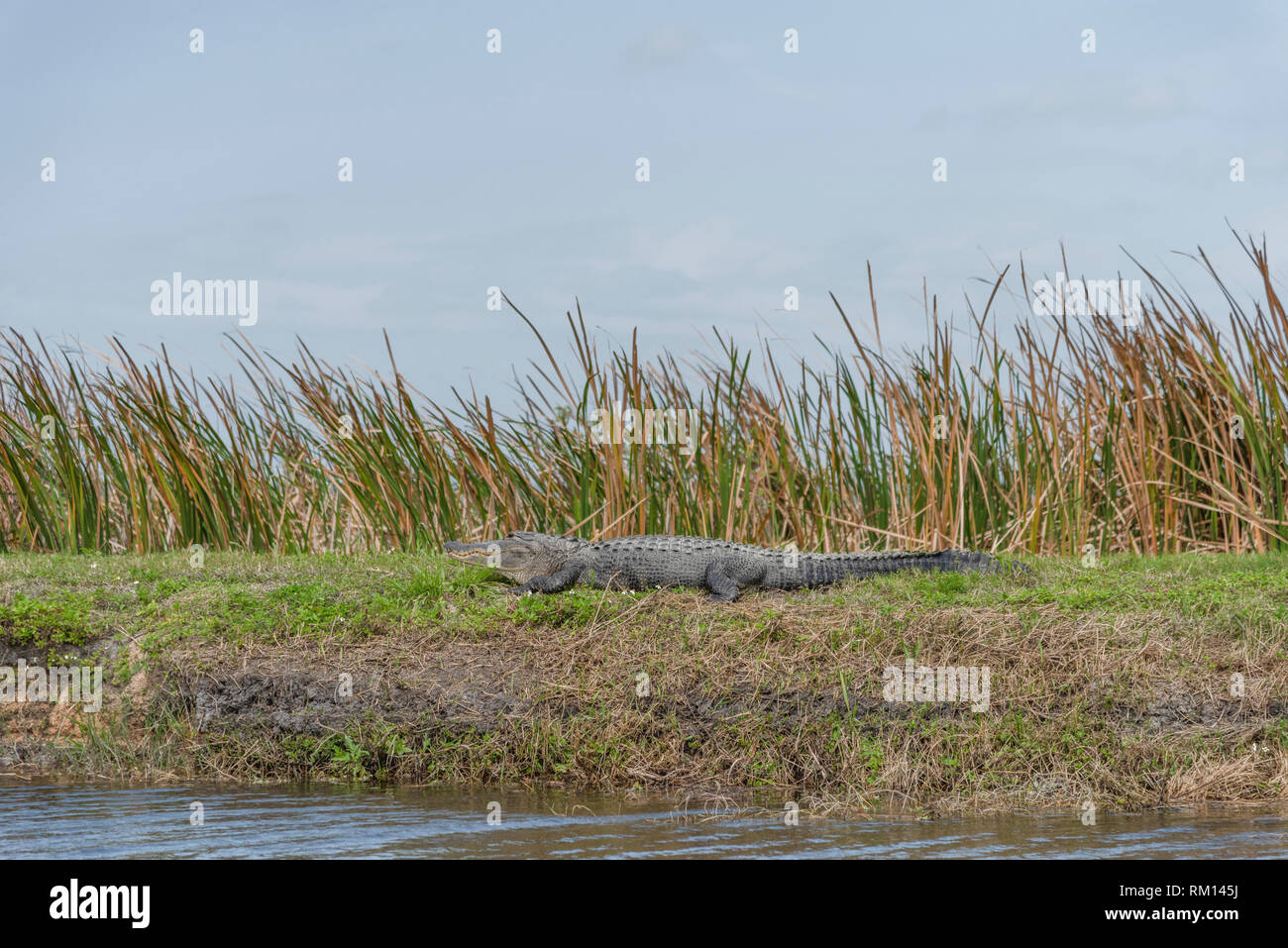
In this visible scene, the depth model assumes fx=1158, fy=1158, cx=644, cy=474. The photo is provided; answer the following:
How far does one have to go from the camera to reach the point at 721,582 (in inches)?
288

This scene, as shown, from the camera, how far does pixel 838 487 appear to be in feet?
30.8

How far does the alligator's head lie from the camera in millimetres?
7832

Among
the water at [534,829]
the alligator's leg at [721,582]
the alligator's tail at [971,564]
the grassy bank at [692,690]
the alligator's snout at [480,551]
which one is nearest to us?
the water at [534,829]

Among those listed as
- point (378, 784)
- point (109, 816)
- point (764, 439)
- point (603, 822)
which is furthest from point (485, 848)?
point (764, 439)

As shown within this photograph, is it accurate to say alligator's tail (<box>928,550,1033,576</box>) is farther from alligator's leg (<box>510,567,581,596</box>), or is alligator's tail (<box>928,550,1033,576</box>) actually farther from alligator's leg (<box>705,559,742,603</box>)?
alligator's leg (<box>510,567,581,596</box>)

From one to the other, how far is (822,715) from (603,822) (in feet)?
4.30

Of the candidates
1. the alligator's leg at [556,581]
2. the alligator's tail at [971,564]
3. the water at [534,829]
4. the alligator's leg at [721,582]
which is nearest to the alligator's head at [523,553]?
the alligator's leg at [556,581]

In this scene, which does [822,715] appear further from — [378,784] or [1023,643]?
[378,784]

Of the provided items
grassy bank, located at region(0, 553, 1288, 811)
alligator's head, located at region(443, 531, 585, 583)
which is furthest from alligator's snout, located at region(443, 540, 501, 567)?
grassy bank, located at region(0, 553, 1288, 811)

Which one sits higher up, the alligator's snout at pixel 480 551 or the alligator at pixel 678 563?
the alligator's snout at pixel 480 551

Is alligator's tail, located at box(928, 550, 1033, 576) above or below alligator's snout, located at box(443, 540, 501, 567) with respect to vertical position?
below

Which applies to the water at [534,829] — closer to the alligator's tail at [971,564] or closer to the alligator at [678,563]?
the alligator at [678,563]

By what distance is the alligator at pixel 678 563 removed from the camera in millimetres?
7418

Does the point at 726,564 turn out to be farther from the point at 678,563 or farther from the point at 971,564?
the point at 971,564
